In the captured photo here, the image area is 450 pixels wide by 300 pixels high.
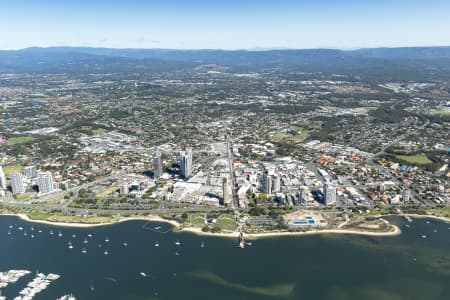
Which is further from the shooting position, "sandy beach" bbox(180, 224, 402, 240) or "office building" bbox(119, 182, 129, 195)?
"office building" bbox(119, 182, 129, 195)

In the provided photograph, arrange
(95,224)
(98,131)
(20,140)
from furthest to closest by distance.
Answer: (98,131)
(20,140)
(95,224)

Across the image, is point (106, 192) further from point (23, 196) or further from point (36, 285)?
point (36, 285)

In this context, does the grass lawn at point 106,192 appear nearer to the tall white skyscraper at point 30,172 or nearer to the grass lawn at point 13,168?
the tall white skyscraper at point 30,172

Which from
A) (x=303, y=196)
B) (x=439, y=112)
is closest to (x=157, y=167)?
(x=303, y=196)

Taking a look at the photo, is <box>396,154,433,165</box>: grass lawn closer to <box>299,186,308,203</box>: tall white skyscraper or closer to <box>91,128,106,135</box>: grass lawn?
<box>299,186,308,203</box>: tall white skyscraper

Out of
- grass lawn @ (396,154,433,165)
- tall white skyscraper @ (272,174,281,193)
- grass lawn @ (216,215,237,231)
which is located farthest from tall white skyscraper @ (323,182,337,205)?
grass lawn @ (396,154,433,165)

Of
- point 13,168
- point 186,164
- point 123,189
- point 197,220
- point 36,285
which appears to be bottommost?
point 36,285
